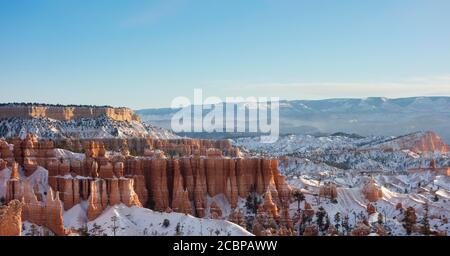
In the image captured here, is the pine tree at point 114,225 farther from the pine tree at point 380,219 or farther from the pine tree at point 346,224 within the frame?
the pine tree at point 380,219

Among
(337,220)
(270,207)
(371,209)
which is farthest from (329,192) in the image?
(270,207)

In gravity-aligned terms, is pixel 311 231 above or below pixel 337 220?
above

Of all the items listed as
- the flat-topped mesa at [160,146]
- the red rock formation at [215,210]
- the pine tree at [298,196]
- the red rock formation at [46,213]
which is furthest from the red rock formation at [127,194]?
the flat-topped mesa at [160,146]

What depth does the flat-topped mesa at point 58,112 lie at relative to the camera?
399 ft

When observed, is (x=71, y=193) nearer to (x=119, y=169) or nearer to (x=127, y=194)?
(x=127, y=194)

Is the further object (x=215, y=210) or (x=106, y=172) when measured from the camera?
(x=215, y=210)

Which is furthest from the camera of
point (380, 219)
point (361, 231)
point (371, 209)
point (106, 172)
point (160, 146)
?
point (160, 146)

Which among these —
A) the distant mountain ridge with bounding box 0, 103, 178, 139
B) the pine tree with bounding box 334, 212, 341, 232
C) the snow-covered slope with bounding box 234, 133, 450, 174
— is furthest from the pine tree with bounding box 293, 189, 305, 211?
the distant mountain ridge with bounding box 0, 103, 178, 139

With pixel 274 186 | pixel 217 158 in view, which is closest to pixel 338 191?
pixel 274 186

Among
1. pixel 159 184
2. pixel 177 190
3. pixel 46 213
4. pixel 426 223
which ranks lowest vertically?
pixel 426 223

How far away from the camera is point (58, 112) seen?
12700 cm

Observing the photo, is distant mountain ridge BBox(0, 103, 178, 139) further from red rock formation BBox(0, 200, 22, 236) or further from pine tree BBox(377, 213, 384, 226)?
red rock formation BBox(0, 200, 22, 236)
